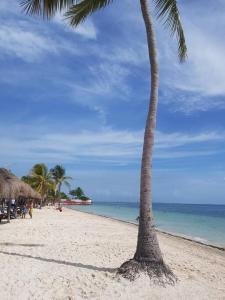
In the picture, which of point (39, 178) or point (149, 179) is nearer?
point (149, 179)

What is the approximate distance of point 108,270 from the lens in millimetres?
8094

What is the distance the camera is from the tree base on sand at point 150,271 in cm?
727

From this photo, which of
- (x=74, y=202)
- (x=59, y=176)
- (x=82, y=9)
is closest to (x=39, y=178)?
(x=59, y=176)

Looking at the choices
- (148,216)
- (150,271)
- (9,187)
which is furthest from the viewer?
(9,187)

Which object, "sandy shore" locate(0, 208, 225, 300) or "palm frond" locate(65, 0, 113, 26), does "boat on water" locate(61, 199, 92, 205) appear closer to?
"sandy shore" locate(0, 208, 225, 300)

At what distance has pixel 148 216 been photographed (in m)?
7.94

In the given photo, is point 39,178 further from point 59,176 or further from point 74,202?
point 74,202

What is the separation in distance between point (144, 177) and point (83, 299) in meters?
2.85

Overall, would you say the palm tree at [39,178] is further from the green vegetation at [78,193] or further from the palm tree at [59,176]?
the green vegetation at [78,193]

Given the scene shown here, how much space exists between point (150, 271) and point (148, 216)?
44.0 inches

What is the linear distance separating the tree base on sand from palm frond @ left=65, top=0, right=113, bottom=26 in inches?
233

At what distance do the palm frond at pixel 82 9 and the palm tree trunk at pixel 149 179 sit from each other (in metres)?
1.17

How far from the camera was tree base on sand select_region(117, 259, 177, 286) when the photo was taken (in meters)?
7.27

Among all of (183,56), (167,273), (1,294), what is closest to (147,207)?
(167,273)
